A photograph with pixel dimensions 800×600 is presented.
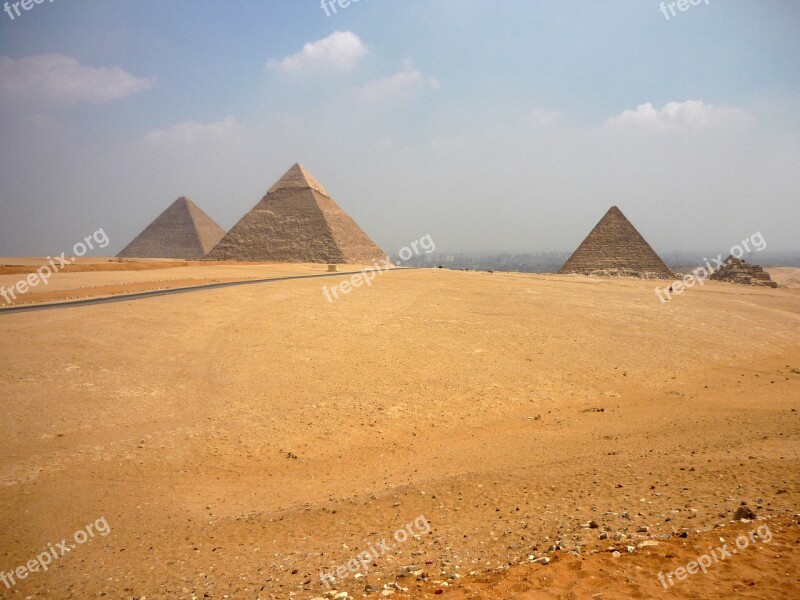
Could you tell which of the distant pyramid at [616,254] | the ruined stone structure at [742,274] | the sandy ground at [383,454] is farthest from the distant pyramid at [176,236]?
A: the ruined stone structure at [742,274]

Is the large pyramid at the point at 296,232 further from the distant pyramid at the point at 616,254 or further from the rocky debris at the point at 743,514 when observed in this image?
the rocky debris at the point at 743,514

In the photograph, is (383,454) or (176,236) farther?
(176,236)

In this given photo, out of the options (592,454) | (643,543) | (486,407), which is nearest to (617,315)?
(486,407)

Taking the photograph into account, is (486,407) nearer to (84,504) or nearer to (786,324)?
(84,504)

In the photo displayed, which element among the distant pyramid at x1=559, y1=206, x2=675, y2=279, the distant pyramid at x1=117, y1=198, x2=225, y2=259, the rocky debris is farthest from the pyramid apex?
the rocky debris

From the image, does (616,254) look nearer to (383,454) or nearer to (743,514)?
(383,454)

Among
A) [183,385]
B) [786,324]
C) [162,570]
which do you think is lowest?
[786,324]

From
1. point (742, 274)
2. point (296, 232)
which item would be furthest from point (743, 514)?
point (742, 274)
